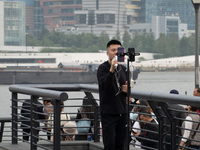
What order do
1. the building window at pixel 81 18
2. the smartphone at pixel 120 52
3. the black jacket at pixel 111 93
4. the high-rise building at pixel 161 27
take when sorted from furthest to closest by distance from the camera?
the building window at pixel 81 18 → the high-rise building at pixel 161 27 → the black jacket at pixel 111 93 → the smartphone at pixel 120 52

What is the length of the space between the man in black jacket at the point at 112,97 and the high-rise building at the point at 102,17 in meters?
137

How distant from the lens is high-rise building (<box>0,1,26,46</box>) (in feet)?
403

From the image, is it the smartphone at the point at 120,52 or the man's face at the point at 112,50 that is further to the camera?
the man's face at the point at 112,50

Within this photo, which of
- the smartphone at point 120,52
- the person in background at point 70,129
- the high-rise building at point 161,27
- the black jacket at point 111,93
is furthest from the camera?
the high-rise building at point 161,27

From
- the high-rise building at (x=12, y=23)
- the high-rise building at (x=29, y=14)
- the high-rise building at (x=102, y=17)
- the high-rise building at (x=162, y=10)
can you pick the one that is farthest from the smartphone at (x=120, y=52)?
the high-rise building at (x=29, y=14)

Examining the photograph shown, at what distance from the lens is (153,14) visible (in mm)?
158750

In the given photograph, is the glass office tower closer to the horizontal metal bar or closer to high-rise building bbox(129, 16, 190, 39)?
high-rise building bbox(129, 16, 190, 39)

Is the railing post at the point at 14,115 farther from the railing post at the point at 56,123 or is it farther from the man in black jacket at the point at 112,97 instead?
the man in black jacket at the point at 112,97

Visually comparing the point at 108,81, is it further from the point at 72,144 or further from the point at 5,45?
the point at 5,45

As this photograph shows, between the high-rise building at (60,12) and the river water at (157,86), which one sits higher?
the high-rise building at (60,12)

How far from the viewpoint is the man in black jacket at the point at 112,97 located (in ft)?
15.2

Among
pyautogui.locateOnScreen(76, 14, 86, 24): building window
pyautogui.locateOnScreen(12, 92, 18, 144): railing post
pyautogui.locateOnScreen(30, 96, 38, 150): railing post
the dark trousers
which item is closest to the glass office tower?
pyautogui.locateOnScreen(76, 14, 86, 24): building window

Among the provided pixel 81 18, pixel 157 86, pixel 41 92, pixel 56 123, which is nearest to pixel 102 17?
pixel 81 18

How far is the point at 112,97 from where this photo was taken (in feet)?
15.4
